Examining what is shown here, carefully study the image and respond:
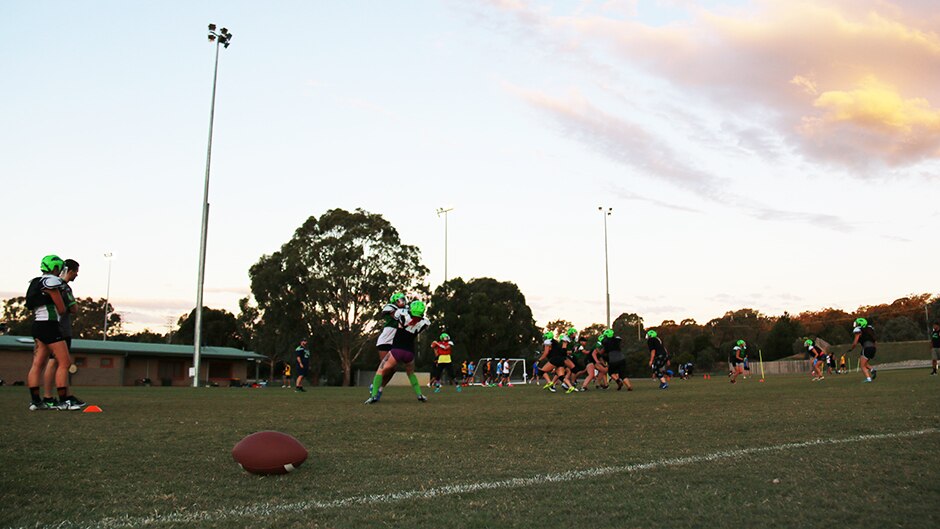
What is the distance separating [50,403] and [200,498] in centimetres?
902

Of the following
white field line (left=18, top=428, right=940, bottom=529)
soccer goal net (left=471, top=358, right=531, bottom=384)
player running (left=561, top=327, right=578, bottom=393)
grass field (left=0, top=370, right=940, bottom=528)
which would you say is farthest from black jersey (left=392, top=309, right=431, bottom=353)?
soccer goal net (left=471, top=358, right=531, bottom=384)

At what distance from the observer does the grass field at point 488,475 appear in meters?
4.05

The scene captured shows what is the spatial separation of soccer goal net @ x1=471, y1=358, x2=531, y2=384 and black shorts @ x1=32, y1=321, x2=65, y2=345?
3864 centimetres

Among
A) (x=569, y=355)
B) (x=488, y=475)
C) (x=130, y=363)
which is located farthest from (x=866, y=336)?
(x=130, y=363)

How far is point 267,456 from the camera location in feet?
17.3

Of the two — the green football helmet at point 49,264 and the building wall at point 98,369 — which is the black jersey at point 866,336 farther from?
the building wall at point 98,369

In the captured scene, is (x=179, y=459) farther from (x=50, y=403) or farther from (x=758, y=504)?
(x=50, y=403)

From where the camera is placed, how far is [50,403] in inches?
470

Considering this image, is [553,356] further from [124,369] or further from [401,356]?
[124,369]

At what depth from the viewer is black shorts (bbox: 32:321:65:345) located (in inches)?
439

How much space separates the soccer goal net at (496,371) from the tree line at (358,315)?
311 inches

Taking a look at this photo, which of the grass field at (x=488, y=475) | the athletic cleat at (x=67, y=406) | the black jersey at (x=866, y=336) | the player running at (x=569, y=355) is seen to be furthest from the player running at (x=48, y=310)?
the black jersey at (x=866, y=336)

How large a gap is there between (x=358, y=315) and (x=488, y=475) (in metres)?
51.3

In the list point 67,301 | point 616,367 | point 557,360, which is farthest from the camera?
point 557,360
